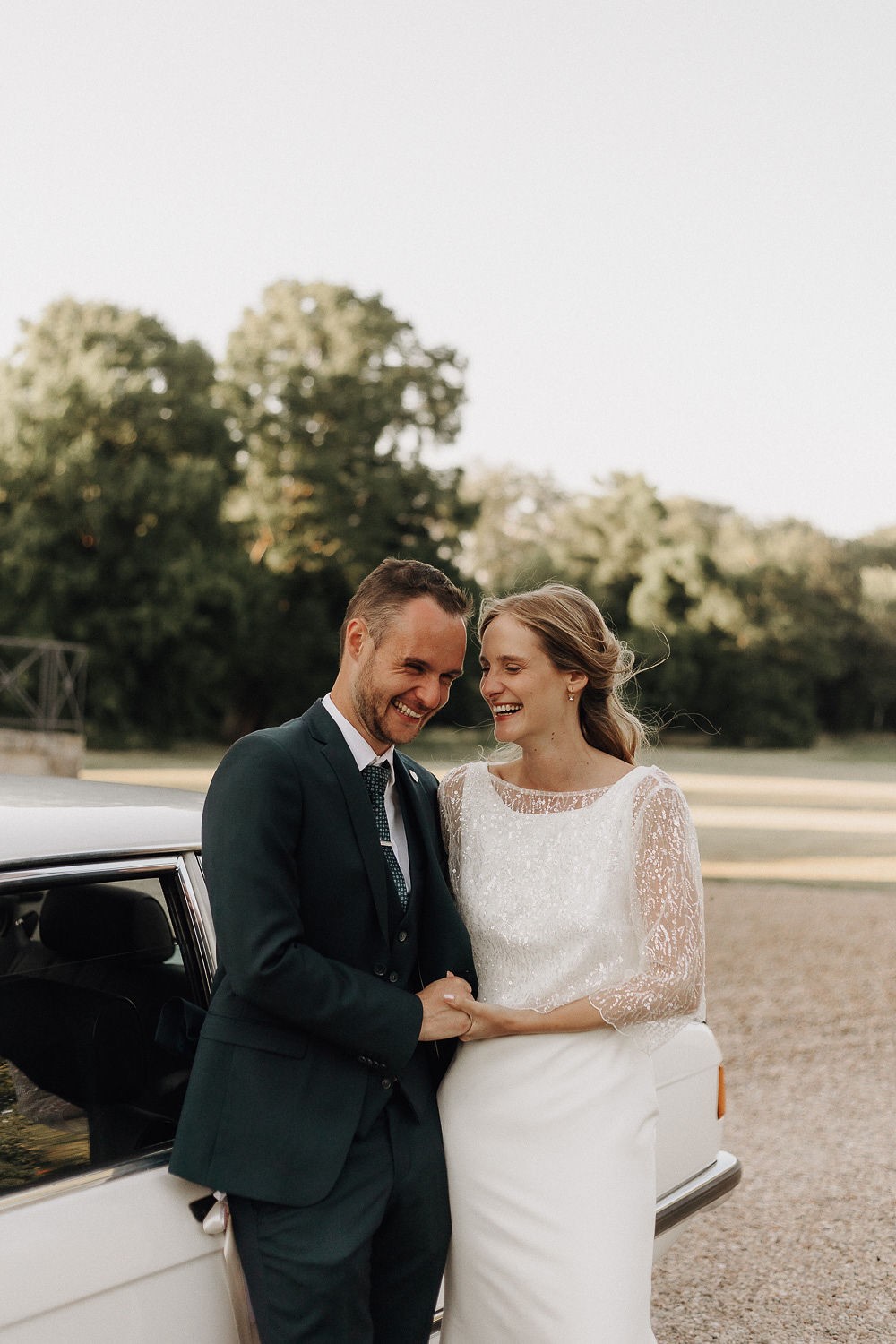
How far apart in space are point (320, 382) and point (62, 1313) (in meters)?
42.9

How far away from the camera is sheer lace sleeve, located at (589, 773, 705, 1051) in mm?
2355

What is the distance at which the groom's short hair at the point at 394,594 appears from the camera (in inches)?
86.0

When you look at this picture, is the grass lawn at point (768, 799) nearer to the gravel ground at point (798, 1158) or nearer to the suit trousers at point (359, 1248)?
the suit trousers at point (359, 1248)

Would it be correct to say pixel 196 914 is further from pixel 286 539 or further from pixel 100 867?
pixel 286 539

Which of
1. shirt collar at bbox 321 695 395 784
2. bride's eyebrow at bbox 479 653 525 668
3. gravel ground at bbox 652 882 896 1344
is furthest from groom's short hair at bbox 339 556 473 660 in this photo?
gravel ground at bbox 652 882 896 1344

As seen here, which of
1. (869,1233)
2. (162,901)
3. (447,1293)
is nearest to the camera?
(162,901)

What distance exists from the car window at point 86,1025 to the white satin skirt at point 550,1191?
595mm

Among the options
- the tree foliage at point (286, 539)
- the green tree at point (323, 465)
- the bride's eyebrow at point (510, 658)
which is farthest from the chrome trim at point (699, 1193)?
the green tree at point (323, 465)

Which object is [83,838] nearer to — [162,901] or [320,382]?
[162,901]

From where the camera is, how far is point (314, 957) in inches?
76.4

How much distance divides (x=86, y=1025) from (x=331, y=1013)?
0.53m

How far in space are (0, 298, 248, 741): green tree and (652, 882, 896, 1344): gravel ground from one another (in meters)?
27.7

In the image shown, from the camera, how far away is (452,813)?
107 inches

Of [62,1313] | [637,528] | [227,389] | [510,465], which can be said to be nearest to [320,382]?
[227,389]
